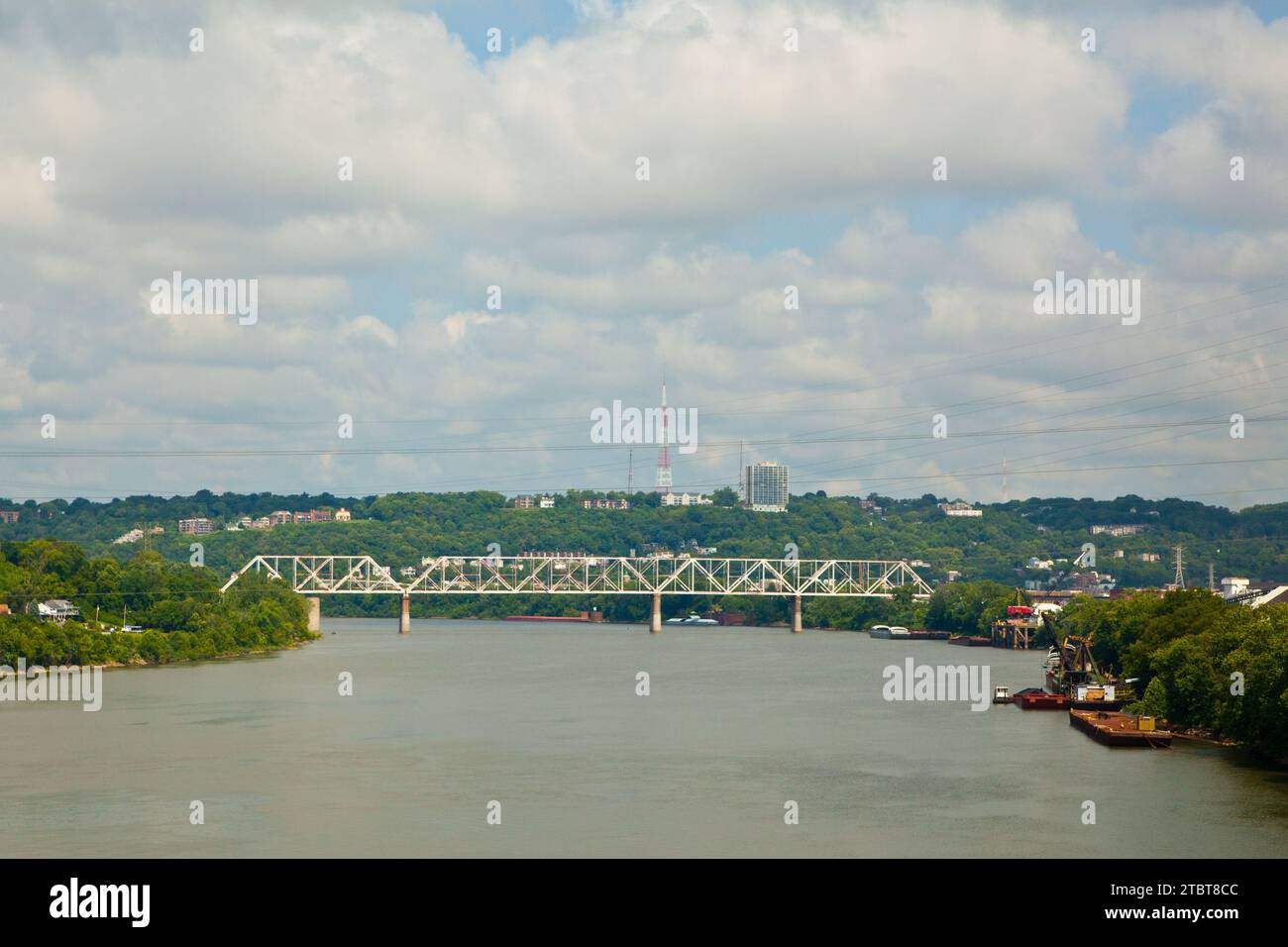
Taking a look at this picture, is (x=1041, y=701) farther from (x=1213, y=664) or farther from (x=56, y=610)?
(x=56, y=610)

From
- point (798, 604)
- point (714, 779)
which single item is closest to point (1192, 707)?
point (714, 779)

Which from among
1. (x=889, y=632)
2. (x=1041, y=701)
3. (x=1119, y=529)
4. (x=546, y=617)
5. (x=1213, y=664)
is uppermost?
(x=1119, y=529)

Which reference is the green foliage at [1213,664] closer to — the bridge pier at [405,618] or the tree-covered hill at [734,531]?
the bridge pier at [405,618]

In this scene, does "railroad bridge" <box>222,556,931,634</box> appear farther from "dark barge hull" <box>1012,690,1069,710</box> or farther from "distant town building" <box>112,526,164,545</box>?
"dark barge hull" <box>1012,690,1069,710</box>

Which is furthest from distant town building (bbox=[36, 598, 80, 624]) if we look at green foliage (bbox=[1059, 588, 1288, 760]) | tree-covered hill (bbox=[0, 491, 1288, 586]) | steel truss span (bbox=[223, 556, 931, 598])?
tree-covered hill (bbox=[0, 491, 1288, 586])

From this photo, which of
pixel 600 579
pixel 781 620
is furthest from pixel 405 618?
pixel 781 620
